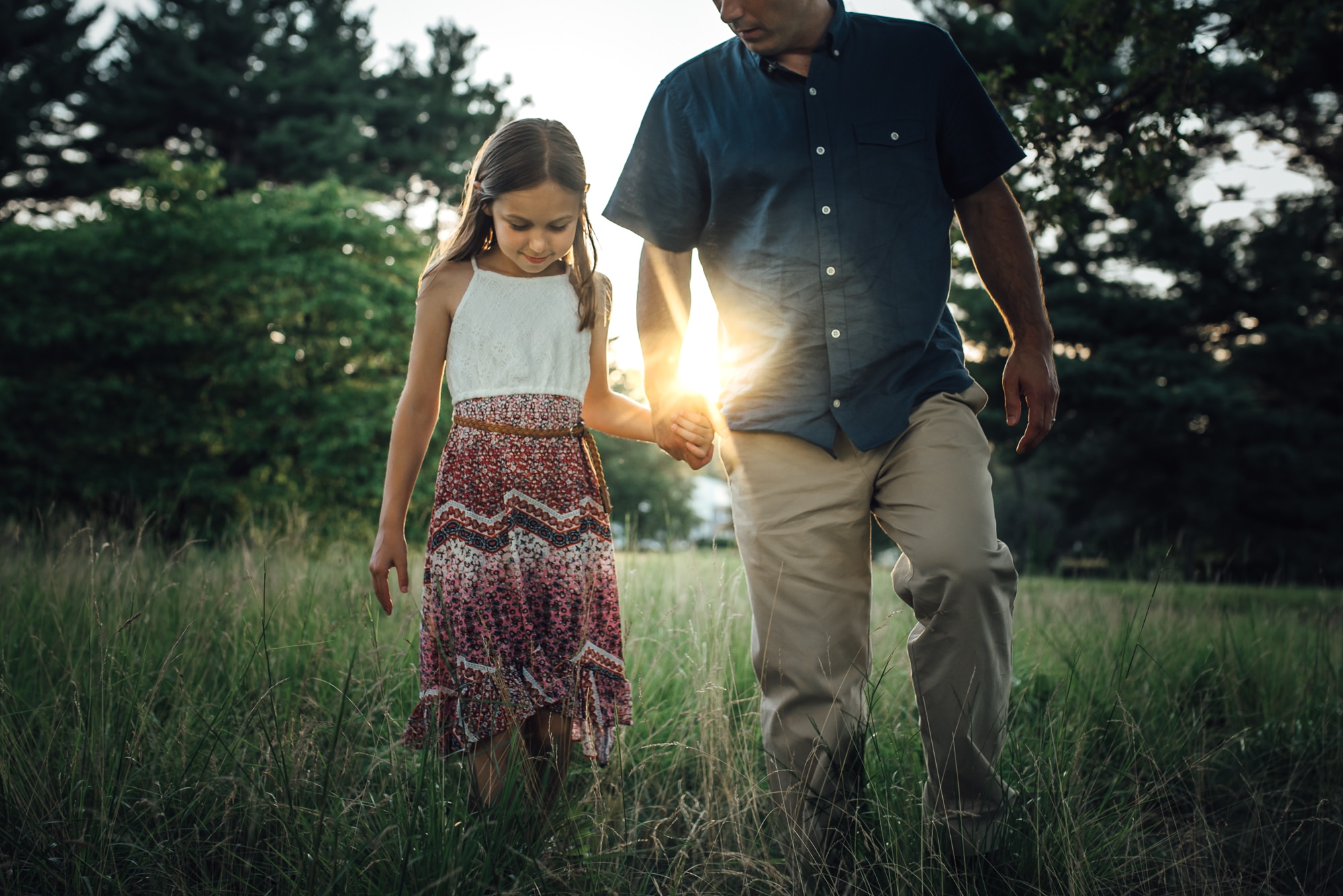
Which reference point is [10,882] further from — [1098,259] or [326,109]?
[326,109]

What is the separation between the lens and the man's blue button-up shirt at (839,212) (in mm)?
2070

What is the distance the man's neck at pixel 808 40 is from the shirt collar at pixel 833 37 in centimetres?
1

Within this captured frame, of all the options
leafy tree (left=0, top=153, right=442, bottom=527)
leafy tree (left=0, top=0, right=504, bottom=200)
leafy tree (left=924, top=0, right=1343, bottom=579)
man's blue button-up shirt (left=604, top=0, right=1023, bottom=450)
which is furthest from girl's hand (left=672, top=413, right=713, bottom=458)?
leafy tree (left=0, top=0, right=504, bottom=200)

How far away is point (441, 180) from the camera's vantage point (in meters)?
24.8

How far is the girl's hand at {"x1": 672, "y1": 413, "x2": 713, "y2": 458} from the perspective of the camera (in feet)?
A: 6.99

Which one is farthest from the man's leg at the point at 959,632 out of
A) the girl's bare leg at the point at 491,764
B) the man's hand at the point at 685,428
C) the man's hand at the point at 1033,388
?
the girl's bare leg at the point at 491,764

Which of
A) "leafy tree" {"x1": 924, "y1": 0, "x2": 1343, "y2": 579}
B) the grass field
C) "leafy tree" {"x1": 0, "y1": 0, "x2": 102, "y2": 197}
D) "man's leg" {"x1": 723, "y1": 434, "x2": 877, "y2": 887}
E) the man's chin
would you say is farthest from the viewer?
"leafy tree" {"x1": 0, "y1": 0, "x2": 102, "y2": 197}

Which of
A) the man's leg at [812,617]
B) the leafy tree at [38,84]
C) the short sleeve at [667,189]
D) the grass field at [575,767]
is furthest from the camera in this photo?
the leafy tree at [38,84]

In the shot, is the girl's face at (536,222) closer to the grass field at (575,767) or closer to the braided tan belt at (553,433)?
the braided tan belt at (553,433)

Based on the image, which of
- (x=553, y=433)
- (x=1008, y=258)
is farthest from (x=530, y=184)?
(x=1008, y=258)

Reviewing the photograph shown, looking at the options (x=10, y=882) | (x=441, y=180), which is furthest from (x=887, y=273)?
(x=441, y=180)

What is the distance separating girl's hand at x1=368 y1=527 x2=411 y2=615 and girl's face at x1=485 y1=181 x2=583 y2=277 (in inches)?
30.1

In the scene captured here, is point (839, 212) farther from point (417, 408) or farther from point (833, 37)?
point (417, 408)

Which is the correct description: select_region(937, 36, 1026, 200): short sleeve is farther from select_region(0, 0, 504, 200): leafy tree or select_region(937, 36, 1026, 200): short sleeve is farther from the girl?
select_region(0, 0, 504, 200): leafy tree
